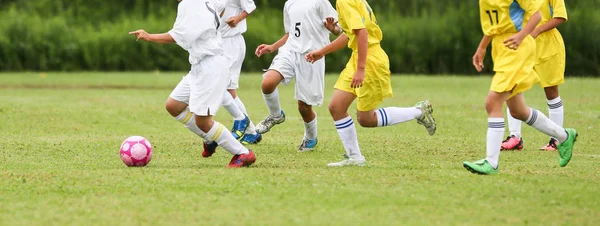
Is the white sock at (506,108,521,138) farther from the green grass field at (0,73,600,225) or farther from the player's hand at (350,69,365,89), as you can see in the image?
the player's hand at (350,69,365,89)

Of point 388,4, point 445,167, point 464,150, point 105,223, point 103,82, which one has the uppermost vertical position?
point 105,223

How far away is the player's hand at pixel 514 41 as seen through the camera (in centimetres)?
837

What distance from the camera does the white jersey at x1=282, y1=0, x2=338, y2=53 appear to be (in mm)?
11570

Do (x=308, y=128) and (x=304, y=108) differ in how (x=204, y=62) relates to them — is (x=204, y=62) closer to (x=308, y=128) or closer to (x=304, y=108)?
(x=304, y=108)

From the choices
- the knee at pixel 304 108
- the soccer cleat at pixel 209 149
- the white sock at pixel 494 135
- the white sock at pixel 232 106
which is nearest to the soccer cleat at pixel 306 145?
the knee at pixel 304 108

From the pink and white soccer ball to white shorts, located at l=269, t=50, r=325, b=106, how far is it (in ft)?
8.14

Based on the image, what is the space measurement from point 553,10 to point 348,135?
2.94 meters

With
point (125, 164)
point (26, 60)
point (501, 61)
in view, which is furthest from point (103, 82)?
point (501, 61)

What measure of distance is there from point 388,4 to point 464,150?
30.3 m

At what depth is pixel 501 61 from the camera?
8617 mm

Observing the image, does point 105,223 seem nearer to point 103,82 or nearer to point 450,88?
point 450,88

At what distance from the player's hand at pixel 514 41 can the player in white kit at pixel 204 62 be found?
2.60 metres

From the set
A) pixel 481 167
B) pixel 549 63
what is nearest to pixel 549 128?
pixel 481 167

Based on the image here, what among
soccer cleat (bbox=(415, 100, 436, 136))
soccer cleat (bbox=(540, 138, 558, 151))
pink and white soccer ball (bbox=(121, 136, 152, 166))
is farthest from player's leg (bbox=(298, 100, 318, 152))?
soccer cleat (bbox=(540, 138, 558, 151))
